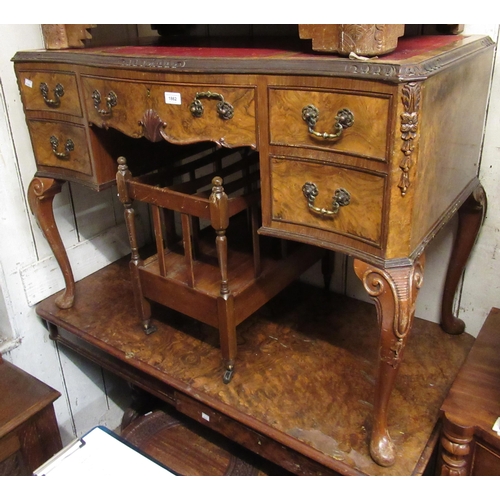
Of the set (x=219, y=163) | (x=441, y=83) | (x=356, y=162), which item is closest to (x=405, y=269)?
(x=356, y=162)

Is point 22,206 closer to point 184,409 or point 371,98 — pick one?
point 184,409

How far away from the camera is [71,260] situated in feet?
5.88

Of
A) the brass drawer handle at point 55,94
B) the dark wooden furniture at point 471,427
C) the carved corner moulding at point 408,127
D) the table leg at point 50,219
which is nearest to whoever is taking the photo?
the carved corner moulding at point 408,127

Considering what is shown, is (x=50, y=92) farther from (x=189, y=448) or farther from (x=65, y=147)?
(x=189, y=448)

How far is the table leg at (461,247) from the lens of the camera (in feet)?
4.34

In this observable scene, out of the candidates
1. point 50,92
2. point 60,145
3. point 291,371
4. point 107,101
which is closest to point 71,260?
point 60,145

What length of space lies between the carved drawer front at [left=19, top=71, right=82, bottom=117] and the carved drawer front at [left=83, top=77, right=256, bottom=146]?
5 centimetres

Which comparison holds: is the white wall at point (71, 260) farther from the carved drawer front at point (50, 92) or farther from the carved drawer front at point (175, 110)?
the carved drawer front at point (175, 110)

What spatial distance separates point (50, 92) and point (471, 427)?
4.03ft

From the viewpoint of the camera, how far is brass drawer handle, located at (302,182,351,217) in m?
0.96

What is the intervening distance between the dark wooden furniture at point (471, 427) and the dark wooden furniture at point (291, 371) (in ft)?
0.18

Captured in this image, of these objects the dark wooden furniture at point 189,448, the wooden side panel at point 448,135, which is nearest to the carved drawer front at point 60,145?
the dark wooden furniture at point 189,448

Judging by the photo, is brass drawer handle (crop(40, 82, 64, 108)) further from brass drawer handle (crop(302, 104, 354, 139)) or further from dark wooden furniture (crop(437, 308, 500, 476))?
dark wooden furniture (crop(437, 308, 500, 476))

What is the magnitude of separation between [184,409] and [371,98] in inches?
34.6
